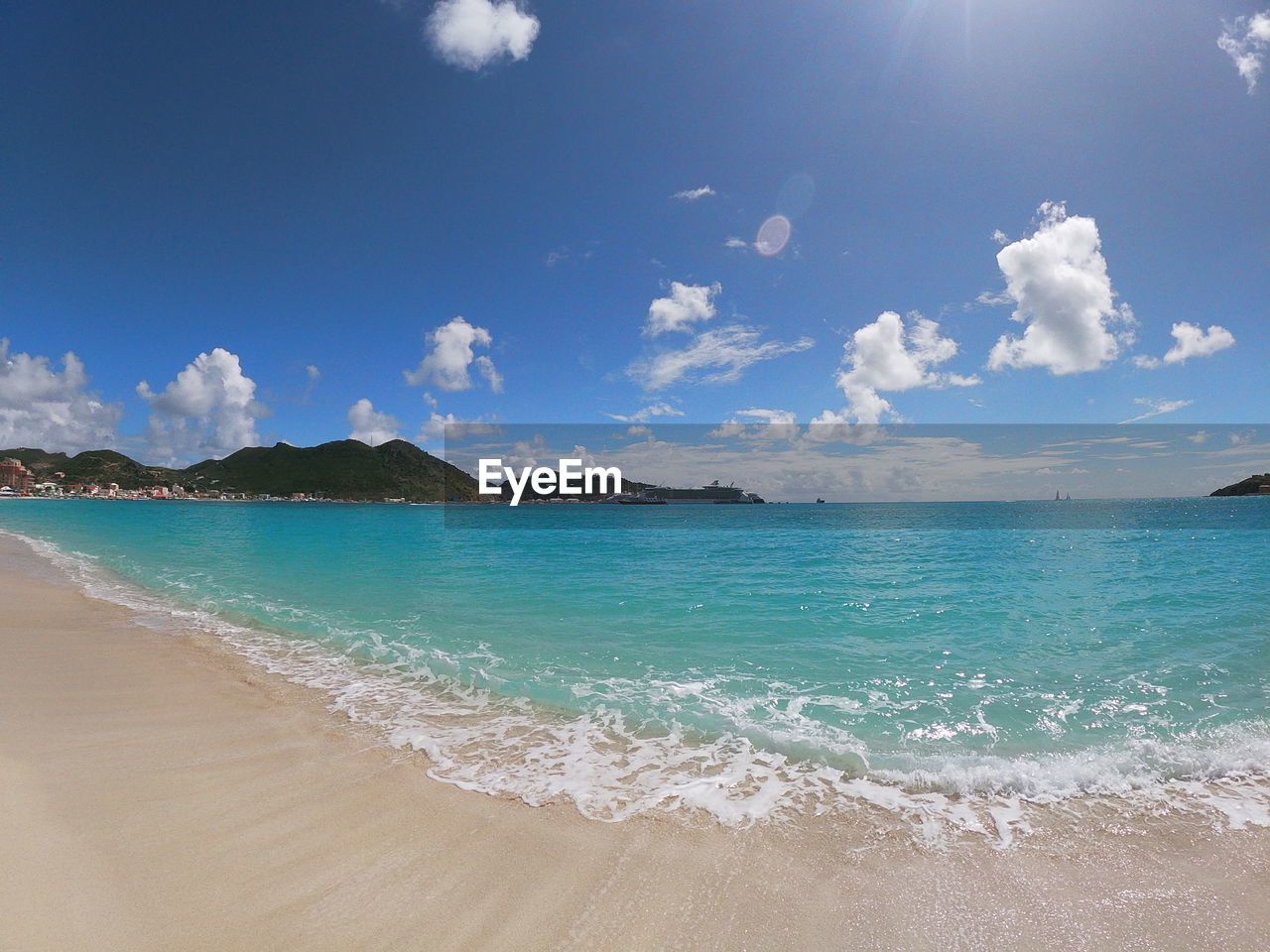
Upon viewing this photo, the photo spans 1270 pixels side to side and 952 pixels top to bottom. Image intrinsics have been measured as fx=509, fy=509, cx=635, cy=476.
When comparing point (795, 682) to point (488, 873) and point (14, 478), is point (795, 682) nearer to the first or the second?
point (488, 873)

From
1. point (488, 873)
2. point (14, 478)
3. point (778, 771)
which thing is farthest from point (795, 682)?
point (14, 478)

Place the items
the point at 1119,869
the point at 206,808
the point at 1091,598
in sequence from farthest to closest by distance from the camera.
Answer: the point at 1091,598 < the point at 206,808 < the point at 1119,869

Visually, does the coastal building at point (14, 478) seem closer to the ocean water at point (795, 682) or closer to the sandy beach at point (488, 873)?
the ocean water at point (795, 682)

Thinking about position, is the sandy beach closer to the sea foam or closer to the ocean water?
the sea foam

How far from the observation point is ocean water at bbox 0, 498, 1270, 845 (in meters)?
5.38

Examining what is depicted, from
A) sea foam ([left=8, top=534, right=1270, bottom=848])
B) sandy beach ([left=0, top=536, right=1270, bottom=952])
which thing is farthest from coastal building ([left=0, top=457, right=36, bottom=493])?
sea foam ([left=8, top=534, right=1270, bottom=848])

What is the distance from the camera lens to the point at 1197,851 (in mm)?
4297

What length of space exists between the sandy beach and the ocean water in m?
0.54

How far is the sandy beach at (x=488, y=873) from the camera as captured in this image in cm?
332

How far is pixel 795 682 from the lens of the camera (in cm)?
860

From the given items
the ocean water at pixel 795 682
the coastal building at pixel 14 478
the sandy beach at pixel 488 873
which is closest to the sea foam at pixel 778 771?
the ocean water at pixel 795 682

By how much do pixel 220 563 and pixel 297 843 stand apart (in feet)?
88.8

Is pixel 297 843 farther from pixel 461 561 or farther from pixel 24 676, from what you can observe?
pixel 461 561

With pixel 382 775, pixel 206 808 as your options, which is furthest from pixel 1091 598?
pixel 206 808
